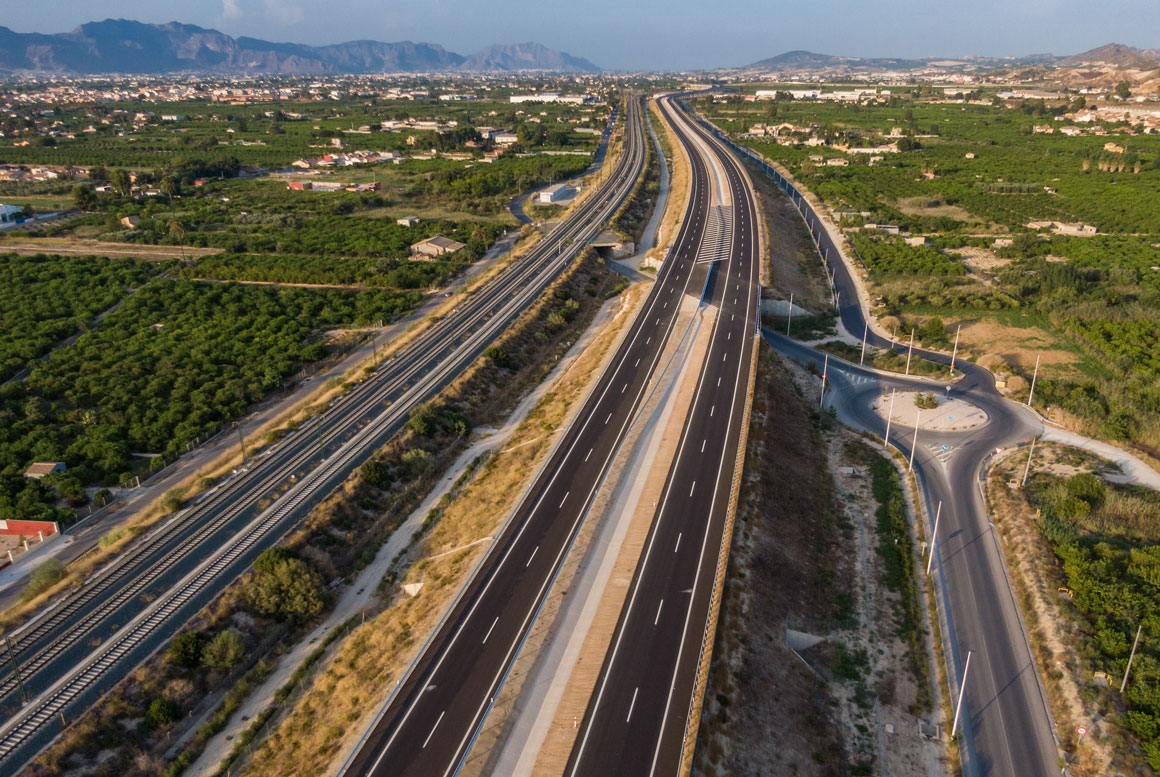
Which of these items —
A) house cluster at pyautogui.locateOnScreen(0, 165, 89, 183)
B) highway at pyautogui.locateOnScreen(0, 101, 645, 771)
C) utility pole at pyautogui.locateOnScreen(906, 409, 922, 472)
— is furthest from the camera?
house cluster at pyautogui.locateOnScreen(0, 165, 89, 183)

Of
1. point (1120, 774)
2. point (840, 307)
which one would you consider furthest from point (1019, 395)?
point (1120, 774)

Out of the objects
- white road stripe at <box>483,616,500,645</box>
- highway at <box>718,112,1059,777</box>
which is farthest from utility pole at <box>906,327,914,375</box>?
white road stripe at <box>483,616,500,645</box>

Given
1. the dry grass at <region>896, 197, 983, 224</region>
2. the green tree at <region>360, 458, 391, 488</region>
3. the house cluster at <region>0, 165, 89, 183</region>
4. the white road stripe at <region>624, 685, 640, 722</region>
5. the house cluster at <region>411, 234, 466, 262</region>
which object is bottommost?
the green tree at <region>360, 458, 391, 488</region>

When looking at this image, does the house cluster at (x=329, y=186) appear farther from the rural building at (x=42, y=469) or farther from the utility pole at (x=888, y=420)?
the utility pole at (x=888, y=420)

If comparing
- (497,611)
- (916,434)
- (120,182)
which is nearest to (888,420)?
(916,434)

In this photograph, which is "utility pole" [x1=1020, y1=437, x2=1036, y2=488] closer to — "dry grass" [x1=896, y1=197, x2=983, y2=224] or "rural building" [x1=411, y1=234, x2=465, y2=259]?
"rural building" [x1=411, y1=234, x2=465, y2=259]

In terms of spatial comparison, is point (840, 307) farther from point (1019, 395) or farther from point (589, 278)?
point (589, 278)

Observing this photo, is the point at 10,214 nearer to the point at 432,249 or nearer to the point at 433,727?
the point at 432,249
